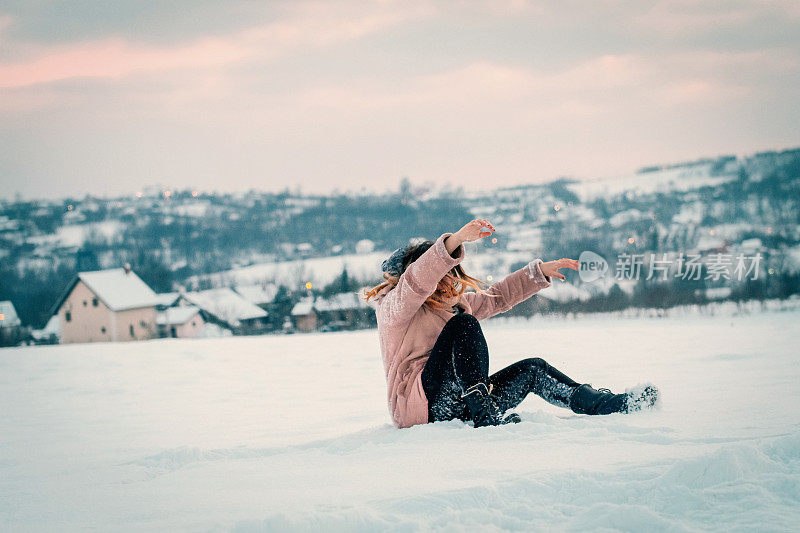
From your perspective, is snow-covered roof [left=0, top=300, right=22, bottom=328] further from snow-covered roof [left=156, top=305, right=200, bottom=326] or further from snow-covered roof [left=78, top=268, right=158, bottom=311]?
snow-covered roof [left=156, top=305, right=200, bottom=326]

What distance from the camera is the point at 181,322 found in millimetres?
39750

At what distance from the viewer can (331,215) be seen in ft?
188

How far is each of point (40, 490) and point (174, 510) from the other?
100cm

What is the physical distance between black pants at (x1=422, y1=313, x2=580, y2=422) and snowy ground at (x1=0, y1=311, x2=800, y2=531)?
11 cm

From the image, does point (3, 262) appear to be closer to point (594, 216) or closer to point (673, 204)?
point (594, 216)

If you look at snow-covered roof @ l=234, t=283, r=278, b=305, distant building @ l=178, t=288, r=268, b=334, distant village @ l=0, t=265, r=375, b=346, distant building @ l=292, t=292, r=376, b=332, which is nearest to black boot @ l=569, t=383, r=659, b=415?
distant building @ l=292, t=292, r=376, b=332

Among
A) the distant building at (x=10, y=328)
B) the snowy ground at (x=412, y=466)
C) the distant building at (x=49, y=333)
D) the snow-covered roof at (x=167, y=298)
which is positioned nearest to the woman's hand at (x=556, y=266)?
the snowy ground at (x=412, y=466)

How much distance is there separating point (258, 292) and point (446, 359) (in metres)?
42.9

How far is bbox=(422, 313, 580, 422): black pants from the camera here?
2727 mm

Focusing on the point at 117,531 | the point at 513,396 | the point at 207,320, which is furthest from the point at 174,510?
the point at 207,320

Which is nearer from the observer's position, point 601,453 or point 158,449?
point 601,453

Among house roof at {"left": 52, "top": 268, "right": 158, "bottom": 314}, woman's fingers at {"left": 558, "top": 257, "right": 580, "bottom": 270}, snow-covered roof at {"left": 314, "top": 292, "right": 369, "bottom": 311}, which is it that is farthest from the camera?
house roof at {"left": 52, "top": 268, "right": 158, "bottom": 314}

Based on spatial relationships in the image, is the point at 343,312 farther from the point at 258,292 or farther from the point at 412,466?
the point at 412,466

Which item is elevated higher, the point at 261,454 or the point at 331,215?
the point at 331,215
